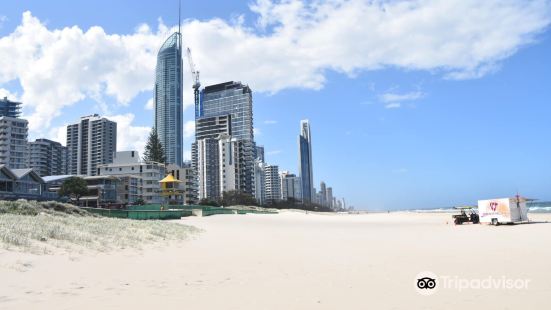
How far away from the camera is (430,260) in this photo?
14180 millimetres

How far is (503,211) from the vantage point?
3350cm

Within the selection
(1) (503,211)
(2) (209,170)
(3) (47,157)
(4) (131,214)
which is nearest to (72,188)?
(4) (131,214)

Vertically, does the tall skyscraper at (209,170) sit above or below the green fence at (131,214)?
above

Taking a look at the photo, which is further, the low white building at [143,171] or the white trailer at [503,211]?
the low white building at [143,171]

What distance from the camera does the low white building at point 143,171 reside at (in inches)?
4734

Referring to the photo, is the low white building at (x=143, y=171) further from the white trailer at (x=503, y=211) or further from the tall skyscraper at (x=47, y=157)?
the white trailer at (x=503, y=211)

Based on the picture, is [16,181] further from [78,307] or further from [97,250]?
[78,307]

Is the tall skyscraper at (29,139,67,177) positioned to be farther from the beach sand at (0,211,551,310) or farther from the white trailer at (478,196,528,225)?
the beach sand at (0,211,551,310)

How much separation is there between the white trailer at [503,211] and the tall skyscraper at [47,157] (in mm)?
167554

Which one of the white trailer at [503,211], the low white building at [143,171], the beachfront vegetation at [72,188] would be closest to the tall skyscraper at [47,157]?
the low white building at [143,171]

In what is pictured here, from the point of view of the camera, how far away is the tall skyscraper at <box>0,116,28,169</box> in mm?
143375

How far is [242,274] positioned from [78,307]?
4808 millimetres

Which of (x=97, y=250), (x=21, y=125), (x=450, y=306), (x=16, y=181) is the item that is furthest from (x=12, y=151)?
(x=450, y=306)

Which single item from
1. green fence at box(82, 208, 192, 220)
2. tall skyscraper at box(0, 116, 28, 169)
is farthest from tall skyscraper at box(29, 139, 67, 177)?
green fence at box(82, 208, 192, 220)
